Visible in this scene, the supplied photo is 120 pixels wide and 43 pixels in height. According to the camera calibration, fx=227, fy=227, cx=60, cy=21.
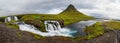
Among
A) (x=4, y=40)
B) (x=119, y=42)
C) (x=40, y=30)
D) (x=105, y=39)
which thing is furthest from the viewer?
(x=40, y=30)

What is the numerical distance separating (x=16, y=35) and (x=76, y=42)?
6001mm

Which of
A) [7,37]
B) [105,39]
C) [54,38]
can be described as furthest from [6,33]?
[105,39]

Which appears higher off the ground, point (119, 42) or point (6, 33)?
point (6, 33)

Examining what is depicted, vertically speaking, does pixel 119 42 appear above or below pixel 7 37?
below

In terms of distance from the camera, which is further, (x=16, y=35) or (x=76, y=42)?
(x=76, y=42)

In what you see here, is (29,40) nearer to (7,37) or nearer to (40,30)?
(7,37)

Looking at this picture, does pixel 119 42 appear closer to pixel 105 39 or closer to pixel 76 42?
pixel 105 39

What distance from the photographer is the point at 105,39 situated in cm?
2594

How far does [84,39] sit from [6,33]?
25.8ft

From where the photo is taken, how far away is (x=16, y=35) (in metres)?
19.7

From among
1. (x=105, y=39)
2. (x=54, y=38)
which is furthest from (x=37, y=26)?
(x=54, y=38)

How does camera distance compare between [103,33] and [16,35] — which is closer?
[16,35]

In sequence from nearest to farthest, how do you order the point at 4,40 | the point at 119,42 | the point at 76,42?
the point at 4,40, the point at 76,42, the point at 119,42

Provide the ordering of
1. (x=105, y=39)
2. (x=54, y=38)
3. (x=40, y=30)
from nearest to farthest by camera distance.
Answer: (x=54, y=38) → (x=105, y=39) → (x=40, y=30)
